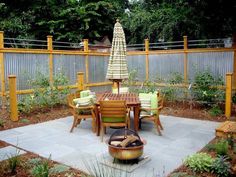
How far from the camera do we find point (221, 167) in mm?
3498

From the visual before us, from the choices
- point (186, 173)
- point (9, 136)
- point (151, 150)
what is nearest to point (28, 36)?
point (9, 136)

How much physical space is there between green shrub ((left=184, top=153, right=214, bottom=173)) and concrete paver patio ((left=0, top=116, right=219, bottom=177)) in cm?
24

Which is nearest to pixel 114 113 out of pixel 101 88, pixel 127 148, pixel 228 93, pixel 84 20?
pixel 127 148

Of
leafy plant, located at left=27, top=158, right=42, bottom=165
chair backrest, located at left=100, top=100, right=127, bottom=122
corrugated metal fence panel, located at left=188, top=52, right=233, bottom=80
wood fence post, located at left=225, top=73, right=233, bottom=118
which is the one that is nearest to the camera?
leafy plant, located at left=27, top=158, right=42, bottom=165

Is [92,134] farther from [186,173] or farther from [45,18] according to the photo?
[45,18]

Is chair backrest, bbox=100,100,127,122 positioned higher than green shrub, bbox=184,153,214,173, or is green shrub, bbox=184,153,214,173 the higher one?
chair backrest, bbox=100,100,127,122

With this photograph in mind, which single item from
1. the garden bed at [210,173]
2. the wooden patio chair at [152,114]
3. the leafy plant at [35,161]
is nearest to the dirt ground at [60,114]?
the wooden patio chair at [152,114]

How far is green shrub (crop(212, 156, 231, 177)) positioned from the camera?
3.46 metres

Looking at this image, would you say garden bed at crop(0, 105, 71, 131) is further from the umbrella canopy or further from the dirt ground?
the umbrella canopy

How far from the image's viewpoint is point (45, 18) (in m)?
14.6

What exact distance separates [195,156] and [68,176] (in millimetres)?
1895

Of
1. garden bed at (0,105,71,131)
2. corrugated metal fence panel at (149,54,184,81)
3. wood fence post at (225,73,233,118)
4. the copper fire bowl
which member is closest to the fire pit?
the copper fire bowl

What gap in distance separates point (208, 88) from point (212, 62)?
0.99 metres

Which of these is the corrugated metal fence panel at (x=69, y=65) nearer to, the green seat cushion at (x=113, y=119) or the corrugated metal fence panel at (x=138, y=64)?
the corrugated metal fence panel at (x=138, y=64)
